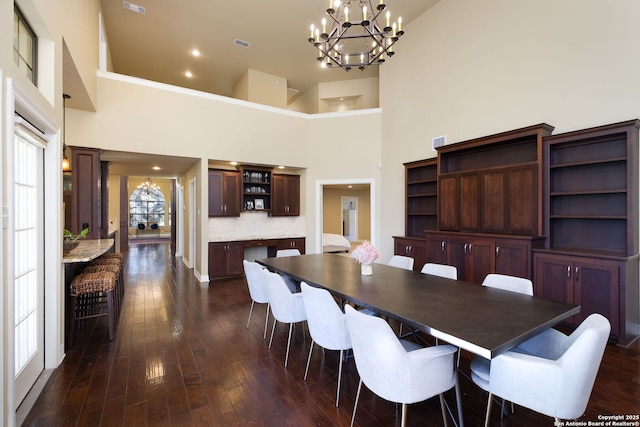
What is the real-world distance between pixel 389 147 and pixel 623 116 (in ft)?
11.5

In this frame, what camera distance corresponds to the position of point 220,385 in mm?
2258

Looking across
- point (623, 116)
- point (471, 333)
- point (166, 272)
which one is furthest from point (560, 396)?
point (166, 272)

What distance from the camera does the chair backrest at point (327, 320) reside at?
6.70ft

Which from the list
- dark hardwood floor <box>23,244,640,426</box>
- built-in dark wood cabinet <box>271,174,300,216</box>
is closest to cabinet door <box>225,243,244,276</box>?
built-in dark wood cabinet <box>271,174,300,216</box>

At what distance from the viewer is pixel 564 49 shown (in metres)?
3.52

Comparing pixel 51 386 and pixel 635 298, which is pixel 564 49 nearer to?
pixel 635 298

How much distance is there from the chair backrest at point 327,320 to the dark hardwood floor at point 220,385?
41 centimetres

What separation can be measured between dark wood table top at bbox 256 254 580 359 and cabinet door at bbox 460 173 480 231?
1.87 metres

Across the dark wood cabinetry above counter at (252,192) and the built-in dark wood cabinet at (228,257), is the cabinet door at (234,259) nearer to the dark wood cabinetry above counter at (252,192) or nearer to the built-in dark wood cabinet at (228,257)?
the built-in dark wood cabinet at (228,257)

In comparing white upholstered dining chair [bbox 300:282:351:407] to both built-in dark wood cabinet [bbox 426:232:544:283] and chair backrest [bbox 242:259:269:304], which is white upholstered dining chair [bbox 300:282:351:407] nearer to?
chair backrest [bbox 242:259:269:304]

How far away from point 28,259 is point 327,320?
2.36m

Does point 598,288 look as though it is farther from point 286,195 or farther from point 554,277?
point 286,195

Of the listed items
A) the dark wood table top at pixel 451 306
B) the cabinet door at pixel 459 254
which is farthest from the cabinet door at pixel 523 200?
the dark wood table top at pixel 451 306

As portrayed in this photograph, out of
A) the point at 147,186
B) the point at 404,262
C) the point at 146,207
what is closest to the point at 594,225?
the point at 404,262
